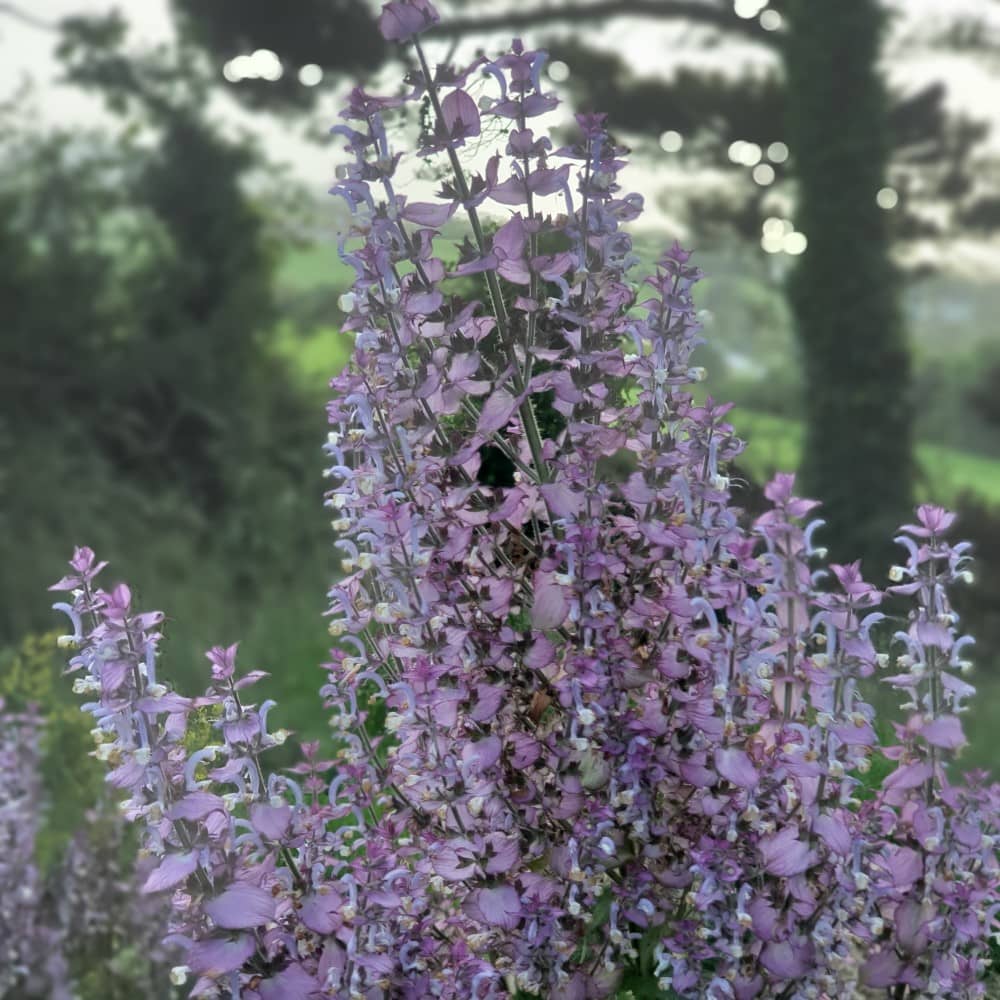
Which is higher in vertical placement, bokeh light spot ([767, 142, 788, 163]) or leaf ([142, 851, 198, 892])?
bokeh light spot ([767, 142, 788, 163])

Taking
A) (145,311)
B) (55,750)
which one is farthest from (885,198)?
(55,750)

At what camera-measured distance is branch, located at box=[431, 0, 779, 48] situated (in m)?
10.2

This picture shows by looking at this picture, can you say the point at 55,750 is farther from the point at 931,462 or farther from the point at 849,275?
the point at 931,462

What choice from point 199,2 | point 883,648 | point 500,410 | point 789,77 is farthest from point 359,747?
point 199,2

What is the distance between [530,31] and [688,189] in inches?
77.5

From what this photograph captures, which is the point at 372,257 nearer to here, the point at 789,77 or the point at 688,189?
the point at 789,77

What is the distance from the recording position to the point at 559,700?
1.79 metres

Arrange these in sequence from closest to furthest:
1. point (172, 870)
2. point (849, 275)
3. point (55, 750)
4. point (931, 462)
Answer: point (172, 870) → point (55, 750) → point (849, 275) → point (931, 462)

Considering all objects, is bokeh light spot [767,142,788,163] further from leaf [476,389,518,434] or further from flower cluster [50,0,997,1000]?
leaf [476,389,518,434]

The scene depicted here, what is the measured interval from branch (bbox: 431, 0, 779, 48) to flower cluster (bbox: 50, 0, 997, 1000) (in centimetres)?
904

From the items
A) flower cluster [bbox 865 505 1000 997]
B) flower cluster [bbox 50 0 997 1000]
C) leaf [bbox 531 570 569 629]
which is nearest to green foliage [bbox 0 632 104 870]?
flower cluster [bbox 50 0 997 1000]

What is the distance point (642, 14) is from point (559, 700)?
9.75m

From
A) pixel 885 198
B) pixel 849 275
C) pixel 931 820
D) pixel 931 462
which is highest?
pixel 885 198

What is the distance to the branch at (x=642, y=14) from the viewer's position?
33.4 feet
